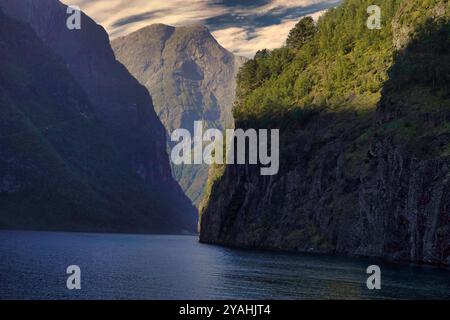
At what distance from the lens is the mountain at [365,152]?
11394 centimetres

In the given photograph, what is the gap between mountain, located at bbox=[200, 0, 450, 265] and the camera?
374 ft

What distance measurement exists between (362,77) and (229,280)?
9590cm

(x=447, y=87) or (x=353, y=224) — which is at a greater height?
(x=447, y=87)

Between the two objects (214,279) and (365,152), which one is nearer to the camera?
(214,279)

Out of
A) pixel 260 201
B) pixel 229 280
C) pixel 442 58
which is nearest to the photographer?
pixel 229 280

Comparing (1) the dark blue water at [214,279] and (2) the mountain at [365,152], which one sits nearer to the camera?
(1) the dark blue water at [214,279]

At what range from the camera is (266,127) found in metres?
195

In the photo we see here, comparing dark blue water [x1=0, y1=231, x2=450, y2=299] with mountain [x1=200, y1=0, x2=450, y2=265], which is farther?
mountain [x1=200, y1=0, x2=450, y2=265]

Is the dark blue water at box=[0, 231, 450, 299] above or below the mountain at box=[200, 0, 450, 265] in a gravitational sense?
below

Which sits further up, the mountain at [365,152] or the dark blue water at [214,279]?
the mountain at [365,152]

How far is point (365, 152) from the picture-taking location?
148 meters

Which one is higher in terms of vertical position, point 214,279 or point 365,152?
point 365,152
